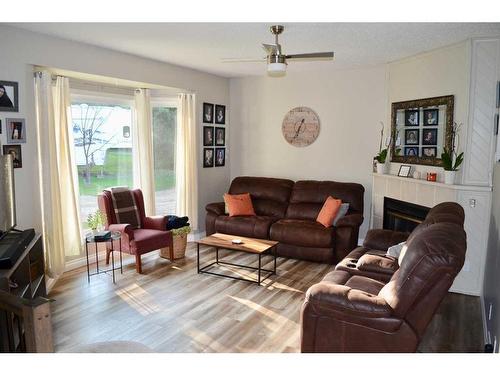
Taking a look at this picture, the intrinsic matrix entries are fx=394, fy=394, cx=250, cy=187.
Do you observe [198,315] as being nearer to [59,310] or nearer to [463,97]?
[59,310]

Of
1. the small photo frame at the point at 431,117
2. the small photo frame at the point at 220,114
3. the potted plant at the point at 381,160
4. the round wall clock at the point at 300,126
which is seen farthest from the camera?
the small photo frame at the point at 220,114

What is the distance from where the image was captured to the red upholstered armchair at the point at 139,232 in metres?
4.55

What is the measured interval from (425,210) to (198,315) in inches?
112

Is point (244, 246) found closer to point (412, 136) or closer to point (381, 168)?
point (381, 168)

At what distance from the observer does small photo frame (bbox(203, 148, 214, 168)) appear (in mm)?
6300

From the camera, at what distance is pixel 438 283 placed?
91.3 inches

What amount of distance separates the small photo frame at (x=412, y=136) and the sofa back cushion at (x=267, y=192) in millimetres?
1849

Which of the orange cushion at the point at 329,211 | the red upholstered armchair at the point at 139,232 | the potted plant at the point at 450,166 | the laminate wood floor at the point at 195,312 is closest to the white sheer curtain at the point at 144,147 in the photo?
the red upholstered armchair at the point at 139,232

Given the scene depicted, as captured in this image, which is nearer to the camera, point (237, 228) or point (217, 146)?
point (237, 228)

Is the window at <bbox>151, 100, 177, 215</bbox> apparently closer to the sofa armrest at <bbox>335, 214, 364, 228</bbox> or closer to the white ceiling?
the white ceiling

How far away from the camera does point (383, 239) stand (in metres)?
4.08

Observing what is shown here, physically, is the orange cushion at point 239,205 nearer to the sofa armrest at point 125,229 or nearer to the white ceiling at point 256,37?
the sofa armrest at point 125,229

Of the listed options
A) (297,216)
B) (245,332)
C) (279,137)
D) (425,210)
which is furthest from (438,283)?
(279,137)

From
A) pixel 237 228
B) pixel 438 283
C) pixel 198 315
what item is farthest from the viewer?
pixel 237 228
